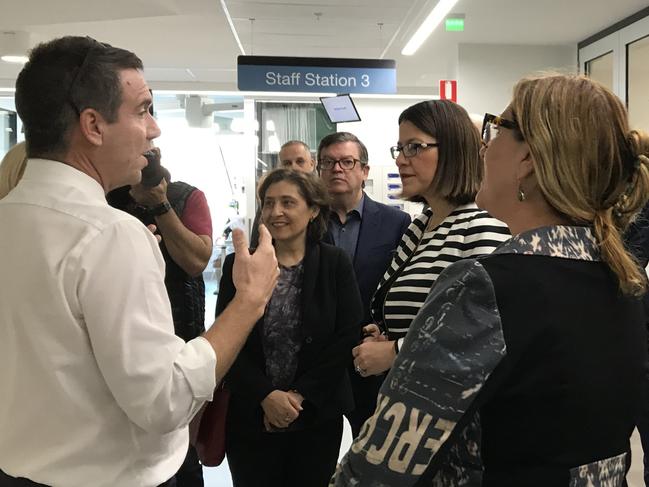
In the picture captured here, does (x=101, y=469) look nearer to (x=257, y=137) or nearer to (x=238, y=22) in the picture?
(x=238, y=22)

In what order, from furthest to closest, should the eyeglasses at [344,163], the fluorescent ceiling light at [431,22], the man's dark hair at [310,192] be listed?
the fluorescent ceiling light at [431,22] < the eyeglasses at [344,163] < the man's dark hair at [310,192]

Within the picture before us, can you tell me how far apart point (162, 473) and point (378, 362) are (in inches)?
28.6

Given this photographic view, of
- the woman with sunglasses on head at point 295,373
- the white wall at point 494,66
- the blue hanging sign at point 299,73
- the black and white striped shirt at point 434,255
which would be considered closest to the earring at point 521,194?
the black and white striped shirt at point 434,255

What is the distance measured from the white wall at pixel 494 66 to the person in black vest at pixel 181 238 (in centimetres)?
496

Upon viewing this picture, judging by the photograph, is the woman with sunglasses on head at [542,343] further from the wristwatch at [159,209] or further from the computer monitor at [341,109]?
the computer monitor at [341,109]

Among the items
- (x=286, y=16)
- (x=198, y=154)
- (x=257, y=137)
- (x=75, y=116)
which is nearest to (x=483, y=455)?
(x=75, y=116)

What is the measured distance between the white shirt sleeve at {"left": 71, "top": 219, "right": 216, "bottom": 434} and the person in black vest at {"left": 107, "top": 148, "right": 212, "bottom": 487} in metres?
0.86

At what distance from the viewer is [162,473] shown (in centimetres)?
116

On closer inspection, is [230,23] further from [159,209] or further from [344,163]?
[159,209]

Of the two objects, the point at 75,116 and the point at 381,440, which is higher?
the point at 75,116

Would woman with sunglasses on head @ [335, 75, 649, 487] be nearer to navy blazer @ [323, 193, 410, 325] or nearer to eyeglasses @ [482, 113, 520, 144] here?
eyeglasses @ [482, 113, 520, 144]

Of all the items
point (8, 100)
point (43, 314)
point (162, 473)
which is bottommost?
point (162, 473)

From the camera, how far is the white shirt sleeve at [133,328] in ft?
3.29

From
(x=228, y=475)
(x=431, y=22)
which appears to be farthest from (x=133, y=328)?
(x=431, y=22)
